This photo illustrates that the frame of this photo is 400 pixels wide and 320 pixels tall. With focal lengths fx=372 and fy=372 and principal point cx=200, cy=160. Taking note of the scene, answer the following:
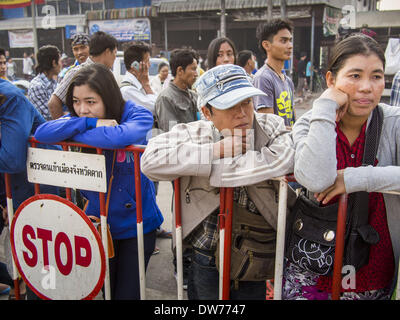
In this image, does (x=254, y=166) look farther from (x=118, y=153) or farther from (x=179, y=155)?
(x=118, y=153)

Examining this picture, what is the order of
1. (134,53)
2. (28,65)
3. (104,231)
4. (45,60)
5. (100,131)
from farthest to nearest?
(28,65)
(45,60)
(134,53)
(104,231)
(100,131)

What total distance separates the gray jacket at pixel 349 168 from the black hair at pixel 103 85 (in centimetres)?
122

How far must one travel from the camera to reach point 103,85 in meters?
2.29

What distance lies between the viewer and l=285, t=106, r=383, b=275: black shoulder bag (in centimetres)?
163

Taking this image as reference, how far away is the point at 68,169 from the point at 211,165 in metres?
0.99

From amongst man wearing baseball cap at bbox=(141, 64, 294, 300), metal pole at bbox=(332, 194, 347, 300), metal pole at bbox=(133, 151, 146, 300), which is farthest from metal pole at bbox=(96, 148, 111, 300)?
metal pole at bbox=(332, 194, 347, 300)

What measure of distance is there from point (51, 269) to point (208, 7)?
1894cm

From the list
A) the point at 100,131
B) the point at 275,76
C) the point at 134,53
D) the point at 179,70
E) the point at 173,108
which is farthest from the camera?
the point at 134,53

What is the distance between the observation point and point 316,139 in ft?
5.06

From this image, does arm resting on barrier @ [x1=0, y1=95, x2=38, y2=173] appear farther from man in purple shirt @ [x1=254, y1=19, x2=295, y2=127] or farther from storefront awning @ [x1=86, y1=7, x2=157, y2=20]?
storefront awning @ [x1=86, y1=7, x2=157, y2=20]

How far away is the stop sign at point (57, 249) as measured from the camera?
7.14ft

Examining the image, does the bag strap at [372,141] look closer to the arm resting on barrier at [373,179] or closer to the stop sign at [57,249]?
the arm resting on barrier at [373,179]

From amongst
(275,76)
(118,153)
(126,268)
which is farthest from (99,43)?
(126,268)
